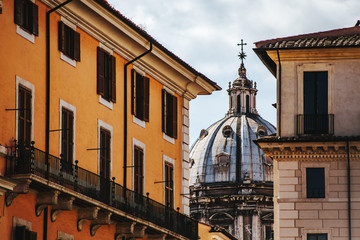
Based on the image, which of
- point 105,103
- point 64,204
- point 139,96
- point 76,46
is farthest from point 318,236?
point 64,204

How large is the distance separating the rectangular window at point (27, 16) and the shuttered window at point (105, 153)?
20.3ft

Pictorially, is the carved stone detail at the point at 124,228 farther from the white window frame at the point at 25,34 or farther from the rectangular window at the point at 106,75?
the white window frame at the point at 25,34

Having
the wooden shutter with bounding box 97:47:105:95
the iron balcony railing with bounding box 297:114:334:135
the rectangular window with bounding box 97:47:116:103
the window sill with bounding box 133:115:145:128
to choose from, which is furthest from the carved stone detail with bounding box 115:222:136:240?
the iron balcony railing with bounding box 297:114:334:135

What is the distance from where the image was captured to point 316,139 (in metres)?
53.8

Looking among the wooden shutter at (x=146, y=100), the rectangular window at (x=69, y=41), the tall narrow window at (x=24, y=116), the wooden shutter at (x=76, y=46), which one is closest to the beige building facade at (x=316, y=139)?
the wooden shutter at (x=146, y=100)

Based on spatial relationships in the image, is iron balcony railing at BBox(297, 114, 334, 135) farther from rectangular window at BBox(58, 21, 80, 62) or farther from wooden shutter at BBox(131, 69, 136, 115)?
rectangular window at BBox(58, 21, 80, 62)

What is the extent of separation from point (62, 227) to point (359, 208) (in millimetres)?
16606

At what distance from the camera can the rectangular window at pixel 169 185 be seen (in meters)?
51.1

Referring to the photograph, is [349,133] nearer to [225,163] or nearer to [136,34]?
[136,34]

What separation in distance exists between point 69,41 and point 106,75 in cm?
336

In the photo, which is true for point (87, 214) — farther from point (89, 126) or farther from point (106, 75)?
point (106, 75)

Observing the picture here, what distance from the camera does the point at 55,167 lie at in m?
39.4

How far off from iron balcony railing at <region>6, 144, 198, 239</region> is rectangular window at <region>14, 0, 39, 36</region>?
3.64m

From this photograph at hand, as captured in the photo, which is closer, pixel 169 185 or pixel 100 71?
pixel 100 71
